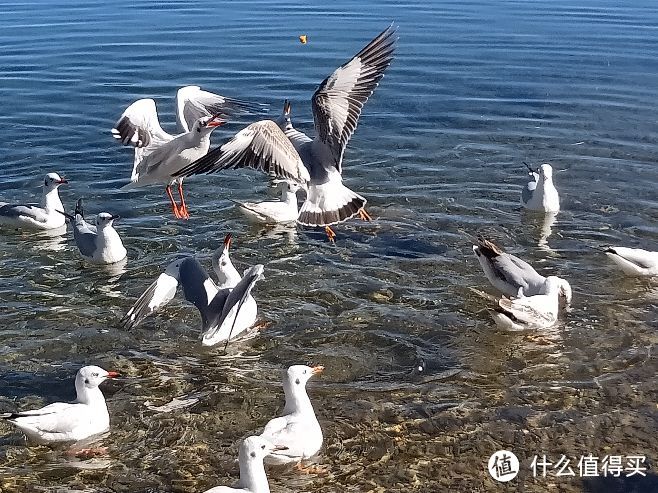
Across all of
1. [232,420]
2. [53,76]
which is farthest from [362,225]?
[53,76]

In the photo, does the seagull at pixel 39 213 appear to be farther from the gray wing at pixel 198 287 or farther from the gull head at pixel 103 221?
the gray wing at pixel 198 287

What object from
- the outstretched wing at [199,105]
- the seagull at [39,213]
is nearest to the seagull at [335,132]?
the outstretched wing at [199,105]

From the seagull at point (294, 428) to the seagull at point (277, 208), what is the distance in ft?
15.0

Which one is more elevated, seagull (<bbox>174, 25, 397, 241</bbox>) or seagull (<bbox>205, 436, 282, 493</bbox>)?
seagull (<bbox>174, 25, 397, 241</bbox>)

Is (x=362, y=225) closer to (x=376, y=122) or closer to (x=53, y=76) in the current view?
(x=376, y=122)

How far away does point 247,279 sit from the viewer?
801 cm

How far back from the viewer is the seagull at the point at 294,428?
6469 mm

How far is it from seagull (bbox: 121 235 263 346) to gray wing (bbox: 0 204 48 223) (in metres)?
3.28

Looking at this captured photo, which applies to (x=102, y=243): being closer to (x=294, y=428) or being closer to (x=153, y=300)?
(x=153, y=300)

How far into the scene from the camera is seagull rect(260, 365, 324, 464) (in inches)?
255

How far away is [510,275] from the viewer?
29.7ft

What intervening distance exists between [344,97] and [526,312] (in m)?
3.65

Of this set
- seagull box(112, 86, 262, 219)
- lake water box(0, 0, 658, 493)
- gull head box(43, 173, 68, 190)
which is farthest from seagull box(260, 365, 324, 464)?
gull head box(43, 173, 68, 190)

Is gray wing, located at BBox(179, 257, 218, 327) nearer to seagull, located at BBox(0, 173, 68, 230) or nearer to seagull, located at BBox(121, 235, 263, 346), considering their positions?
seagull, located at BBox(121, 235, 263, 346)
